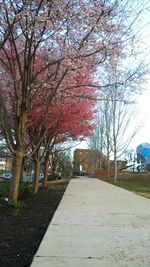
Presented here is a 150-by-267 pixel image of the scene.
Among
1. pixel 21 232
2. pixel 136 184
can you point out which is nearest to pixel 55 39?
pixel 21 232

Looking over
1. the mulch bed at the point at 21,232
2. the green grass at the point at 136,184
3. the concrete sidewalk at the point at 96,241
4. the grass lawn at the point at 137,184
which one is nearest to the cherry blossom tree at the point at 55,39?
the mulch bed at the point at 21,232

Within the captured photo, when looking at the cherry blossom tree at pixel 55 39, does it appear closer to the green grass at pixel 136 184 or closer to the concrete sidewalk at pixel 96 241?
the concrete sidewalk at pixel 96 241

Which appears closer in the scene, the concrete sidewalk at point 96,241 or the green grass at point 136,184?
the concrete sidewalk at point 96,241

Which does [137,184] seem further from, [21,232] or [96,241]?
[96,241]

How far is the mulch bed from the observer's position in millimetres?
6117

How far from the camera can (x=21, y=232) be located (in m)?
8.30

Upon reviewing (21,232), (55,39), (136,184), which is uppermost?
(55,39)

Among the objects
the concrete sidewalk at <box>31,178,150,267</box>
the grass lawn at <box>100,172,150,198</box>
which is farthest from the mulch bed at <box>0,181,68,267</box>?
the grass lawn at <box>100,172,150,198</box>

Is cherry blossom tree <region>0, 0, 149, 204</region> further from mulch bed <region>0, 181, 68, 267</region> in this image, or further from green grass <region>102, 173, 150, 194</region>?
green grass <region>102, 173, 150, 194</region>

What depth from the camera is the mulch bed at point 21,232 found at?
612 centimetres

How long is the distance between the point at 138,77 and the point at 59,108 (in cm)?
530

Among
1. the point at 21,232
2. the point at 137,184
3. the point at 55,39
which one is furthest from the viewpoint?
the point at 137,184

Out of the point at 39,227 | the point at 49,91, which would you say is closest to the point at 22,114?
the point at 49,91

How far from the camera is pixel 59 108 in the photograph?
55.8 feet
